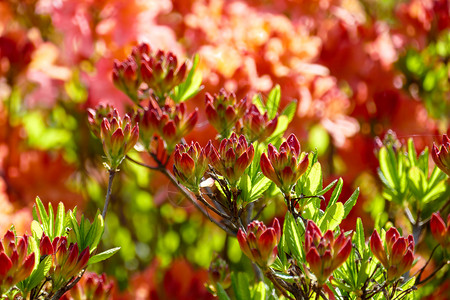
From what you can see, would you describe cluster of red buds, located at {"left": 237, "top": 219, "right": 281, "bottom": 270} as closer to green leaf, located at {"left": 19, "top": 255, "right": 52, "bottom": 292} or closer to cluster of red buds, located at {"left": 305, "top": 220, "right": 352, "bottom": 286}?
cluster of red buds, located at {"left": 305, "top": 220, "right": 352, "bottom": 286}

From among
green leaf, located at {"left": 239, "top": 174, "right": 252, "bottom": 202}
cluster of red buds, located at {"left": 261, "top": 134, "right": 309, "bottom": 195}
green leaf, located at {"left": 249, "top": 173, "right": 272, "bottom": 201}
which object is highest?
cluster of red buds, located at {"left": 261, "top": 134, "right": 309, "bottom": 195}

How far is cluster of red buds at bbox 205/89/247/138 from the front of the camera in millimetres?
715

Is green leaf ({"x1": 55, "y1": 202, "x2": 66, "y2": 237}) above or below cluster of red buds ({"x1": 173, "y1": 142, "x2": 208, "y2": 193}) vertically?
below

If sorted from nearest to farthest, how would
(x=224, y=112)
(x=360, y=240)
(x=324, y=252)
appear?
(x=324, y=252) < (x=360, y=240) < (x=224, y=112)

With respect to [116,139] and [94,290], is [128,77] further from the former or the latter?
[94,290]

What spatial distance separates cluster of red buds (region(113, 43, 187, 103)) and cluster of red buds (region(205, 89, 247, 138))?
0.17 feet

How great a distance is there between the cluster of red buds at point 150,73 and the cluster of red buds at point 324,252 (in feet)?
1.02

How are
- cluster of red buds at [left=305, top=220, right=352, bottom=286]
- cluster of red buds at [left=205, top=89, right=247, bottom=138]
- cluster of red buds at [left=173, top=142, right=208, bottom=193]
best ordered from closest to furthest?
1. cluster of red buds at [left=305, top=220, right=352, bottom=286]
2. cluster of red buds at [left=173, top=142, right=208, bottom=193]
3. cluster of red buds at [left=205, top=89, right=247, bottom=138]

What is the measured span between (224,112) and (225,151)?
0.45 ft

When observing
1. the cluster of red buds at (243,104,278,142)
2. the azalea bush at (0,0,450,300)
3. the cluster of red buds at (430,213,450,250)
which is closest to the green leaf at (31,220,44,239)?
the azalea bush at (0,0,450,300)

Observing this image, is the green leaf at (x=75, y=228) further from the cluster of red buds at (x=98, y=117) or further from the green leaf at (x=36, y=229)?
the cluster of red buds at (x=98, y=117)

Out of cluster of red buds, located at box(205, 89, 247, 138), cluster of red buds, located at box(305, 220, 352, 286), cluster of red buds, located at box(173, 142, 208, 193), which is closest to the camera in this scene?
cluster of red buds, located at box(305, 220, 352, 286)

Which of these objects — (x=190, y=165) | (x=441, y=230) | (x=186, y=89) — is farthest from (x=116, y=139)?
(x=441, y=230)

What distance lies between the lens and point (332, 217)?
57 cm
